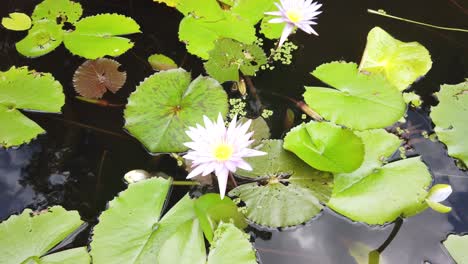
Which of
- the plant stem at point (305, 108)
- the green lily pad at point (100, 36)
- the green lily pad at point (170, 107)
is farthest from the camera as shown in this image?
the green lily pad at point (100, 36)

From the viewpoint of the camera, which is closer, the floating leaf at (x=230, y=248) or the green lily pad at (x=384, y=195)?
the floating leaf at (x=230, y=248)

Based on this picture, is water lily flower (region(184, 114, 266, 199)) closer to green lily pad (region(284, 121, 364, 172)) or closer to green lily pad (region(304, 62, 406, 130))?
green lily pad (region(284, 121, 364, 172))

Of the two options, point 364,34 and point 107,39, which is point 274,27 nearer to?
point 364,34

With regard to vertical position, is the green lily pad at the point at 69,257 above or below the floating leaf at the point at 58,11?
below

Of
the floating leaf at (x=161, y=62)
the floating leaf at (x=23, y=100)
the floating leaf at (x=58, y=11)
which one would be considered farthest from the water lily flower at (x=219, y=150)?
the floating leaf at (x=58, y=11)

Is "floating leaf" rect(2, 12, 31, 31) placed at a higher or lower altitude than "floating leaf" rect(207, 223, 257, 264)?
higher

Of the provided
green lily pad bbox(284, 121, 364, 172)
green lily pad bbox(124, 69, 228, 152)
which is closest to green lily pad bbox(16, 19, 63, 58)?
green lily pad bbox(124, 69, 228, 152)

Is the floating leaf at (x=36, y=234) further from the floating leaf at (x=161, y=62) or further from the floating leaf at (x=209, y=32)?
the floating leaf at (x=209, y=32)

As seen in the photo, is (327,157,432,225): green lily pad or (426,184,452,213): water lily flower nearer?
(426,184,452,213): water lily flower
